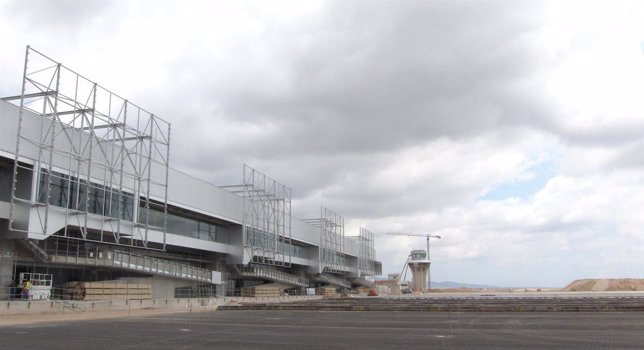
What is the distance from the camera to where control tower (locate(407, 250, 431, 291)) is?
150000 millimetres

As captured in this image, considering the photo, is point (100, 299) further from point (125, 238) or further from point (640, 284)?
point (640, 284)

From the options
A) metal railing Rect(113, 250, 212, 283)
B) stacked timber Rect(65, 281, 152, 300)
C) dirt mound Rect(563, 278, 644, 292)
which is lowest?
dirt mound Rect(563, 278, 644, 292)

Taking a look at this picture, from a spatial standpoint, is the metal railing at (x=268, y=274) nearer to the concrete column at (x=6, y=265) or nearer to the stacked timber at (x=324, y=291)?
the stacked timber at (x=324, y=291)

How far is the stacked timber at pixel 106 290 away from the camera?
36312mm

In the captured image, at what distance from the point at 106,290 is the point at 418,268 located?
120533 mm

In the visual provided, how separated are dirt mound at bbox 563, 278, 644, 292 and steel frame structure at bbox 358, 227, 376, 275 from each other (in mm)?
46047

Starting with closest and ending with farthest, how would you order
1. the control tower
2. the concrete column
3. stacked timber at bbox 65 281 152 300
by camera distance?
the concrete column → stacked timber at bbox 65 281 152 300 → the control tower

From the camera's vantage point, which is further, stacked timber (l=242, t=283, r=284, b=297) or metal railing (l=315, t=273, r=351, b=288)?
metal railing (l=315, t=273, r=351, b=288)

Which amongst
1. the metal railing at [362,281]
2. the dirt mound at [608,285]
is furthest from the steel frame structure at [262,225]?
the dirt mound at [608,285]

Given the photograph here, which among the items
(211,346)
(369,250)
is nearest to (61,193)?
(211,346)

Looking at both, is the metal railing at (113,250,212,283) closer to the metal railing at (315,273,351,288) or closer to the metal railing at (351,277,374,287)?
the metal railing at (315,273,351,288)

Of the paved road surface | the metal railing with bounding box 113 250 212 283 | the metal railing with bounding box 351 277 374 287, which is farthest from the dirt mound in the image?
the paved road surface

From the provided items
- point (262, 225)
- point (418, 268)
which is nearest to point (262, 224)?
point (262, 225)

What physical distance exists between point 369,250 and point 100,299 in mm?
83713
